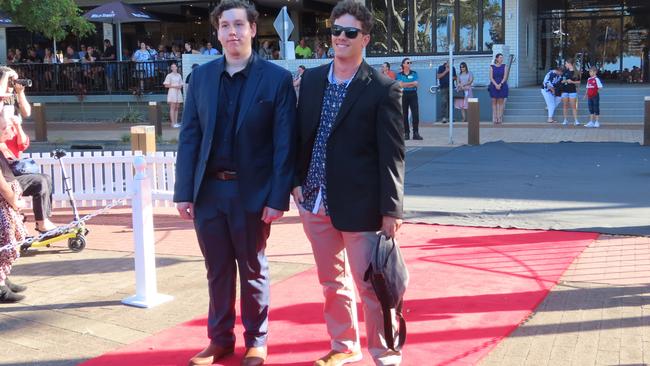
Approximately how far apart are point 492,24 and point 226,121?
76.3 feet

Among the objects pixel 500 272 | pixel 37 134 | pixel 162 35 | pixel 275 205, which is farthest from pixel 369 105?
pixel 162 35

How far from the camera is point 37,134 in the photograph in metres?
20.0

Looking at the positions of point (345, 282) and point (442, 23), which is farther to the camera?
point (442, 23)

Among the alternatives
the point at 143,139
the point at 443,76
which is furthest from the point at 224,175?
the point at 443,76

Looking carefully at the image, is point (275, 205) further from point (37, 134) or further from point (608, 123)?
point (608, 123)

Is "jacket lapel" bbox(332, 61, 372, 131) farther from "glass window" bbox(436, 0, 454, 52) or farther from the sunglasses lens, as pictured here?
"glass window" bbox(436, 0, 454, 52)

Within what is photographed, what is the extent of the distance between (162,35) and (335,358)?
30.8 meters

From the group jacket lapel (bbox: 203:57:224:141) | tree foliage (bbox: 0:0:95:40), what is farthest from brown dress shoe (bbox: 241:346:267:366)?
tree foliage (bbox: 0:0:95:40)

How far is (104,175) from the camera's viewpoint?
9.21 metres

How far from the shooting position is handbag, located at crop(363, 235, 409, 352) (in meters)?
3.76

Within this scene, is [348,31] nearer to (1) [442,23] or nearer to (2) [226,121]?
(2) [226,121]

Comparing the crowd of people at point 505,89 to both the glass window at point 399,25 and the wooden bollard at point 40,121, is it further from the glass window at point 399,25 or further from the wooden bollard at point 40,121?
the wooden bollard at point 40,121

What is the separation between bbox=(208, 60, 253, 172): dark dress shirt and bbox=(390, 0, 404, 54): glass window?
23633mm

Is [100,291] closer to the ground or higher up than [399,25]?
closer to the ground
